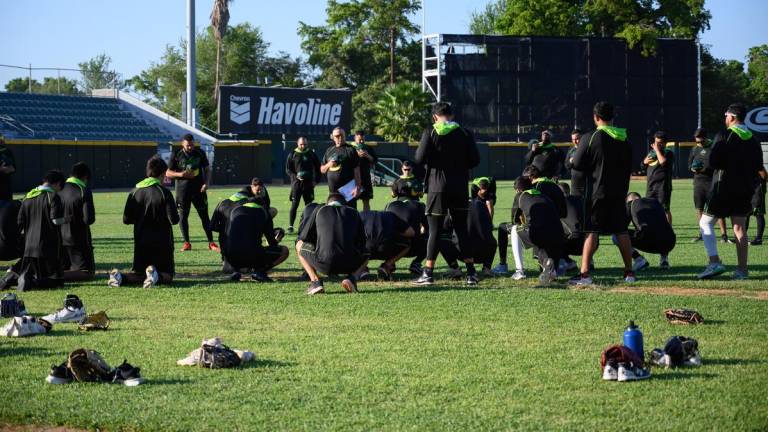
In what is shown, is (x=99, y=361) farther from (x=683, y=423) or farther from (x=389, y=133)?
(x=389, y=133)

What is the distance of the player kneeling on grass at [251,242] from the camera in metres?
12.0

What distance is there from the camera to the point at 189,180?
16422 mm

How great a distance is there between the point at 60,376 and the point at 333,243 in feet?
14.4

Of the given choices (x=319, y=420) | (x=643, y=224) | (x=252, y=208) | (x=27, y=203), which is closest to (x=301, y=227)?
(x=252, y=208)

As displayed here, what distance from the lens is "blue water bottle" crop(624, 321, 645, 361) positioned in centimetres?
699

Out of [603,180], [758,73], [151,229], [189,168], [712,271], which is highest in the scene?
[758,73]

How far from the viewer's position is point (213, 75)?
8100cm

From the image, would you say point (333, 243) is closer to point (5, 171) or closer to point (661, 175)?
point (5, 171)

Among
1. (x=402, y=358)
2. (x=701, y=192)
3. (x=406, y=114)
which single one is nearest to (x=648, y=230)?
(x=701, y=192)

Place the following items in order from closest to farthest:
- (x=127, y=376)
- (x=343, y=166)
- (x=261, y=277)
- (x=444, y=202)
Result: (x=127, y=376), (x=444, y=202), (x=261, y=277), (x=343, y=166)

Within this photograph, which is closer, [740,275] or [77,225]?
[740,275]

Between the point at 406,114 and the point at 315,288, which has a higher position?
the point at 406,114

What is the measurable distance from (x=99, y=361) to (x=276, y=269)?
6718 millimetres

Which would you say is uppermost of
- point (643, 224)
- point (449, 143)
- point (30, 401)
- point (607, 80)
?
point (607, 80)
